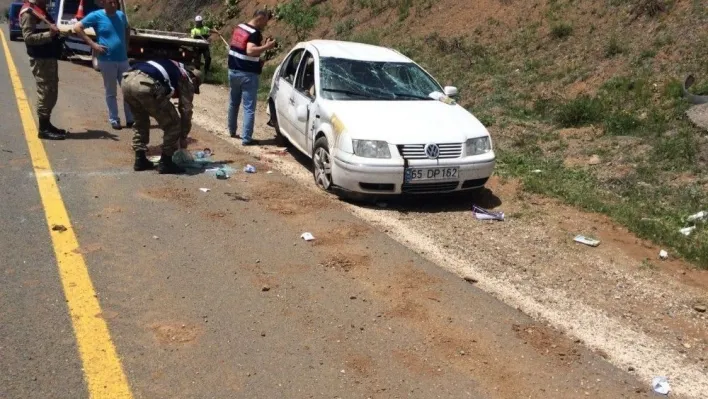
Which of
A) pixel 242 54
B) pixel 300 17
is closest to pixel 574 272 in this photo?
pixel 242 54

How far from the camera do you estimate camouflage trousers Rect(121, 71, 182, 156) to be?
7145 millimetres

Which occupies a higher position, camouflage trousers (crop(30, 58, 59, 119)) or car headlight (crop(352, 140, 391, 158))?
car headlight (crop(352, 140, 391, 158))

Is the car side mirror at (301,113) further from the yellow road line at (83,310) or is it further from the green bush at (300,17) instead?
the green bush at (300,17)

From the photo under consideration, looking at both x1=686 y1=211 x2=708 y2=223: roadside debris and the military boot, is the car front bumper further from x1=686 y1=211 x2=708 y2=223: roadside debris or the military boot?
the military boot

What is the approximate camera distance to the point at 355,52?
8.75 metres

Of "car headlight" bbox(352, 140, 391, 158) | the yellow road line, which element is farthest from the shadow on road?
"car headlight" bbox(352, 140, 391, 158)

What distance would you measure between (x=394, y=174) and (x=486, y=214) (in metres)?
0.99

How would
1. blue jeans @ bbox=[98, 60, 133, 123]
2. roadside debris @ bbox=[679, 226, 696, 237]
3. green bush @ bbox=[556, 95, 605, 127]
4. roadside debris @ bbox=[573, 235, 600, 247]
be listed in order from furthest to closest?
green bush @ bbox=[556, 95, 605, 127], blue jeans @ bbox=[98, 60, 133, 123], roadside debris @ bbox=[679, 226, 696, 237], roadside debris @ bbox=[573, 235, 600, 247]

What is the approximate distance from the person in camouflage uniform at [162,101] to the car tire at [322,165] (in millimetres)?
1438

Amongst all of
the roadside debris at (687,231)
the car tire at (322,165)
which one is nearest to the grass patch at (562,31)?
the roadside debris at (687,231)

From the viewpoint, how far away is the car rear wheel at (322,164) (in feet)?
24.4

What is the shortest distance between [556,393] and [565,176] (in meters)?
5.06

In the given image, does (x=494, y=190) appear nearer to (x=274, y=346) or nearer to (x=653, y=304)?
(x=653, y=304)

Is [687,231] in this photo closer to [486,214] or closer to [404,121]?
[486,214]
